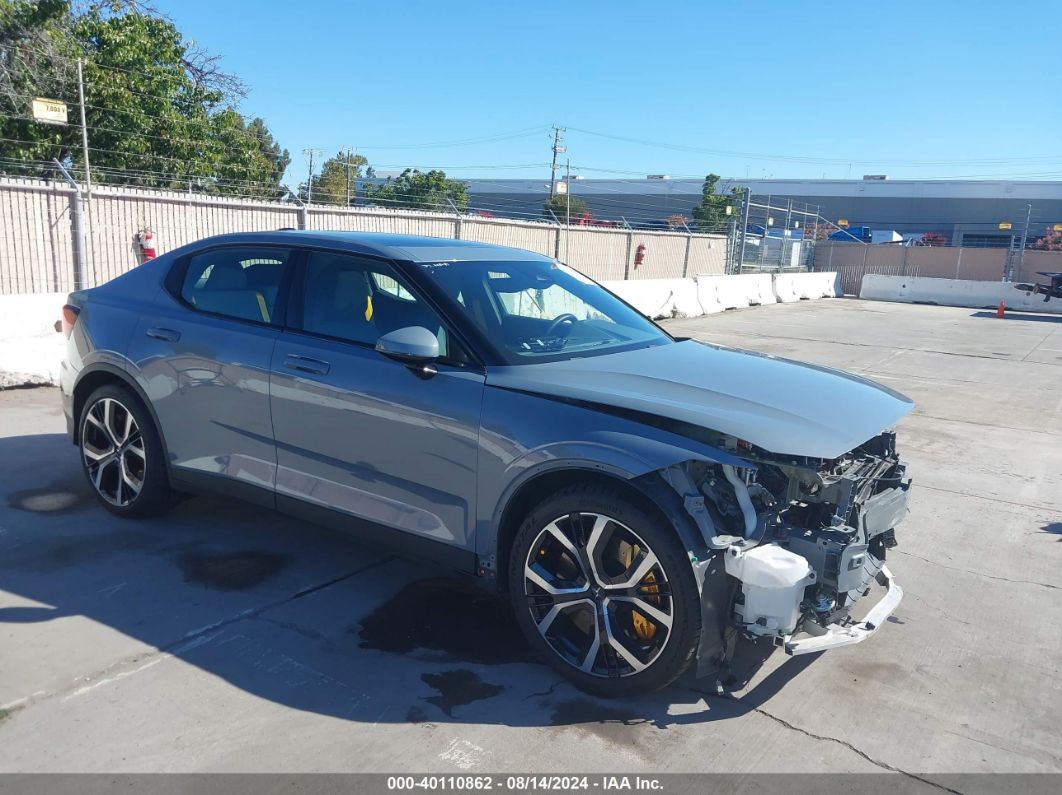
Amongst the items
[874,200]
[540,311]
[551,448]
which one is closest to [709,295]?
[540,311]

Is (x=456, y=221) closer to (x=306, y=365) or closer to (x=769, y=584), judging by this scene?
(x=306, y=365)

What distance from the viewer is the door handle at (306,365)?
13.4ft

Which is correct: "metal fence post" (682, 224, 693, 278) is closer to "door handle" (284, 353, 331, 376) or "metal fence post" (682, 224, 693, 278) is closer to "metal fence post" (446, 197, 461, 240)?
"metal fence post" (446, 197, 461, 240)

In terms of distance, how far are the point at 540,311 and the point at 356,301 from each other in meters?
0.92

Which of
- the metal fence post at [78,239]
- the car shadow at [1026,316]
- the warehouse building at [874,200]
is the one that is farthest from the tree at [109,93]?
the warehouse building at [874,200]

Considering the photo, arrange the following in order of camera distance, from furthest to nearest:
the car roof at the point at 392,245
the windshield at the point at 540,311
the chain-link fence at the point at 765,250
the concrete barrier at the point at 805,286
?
the chain-link fence at the point at 765,250 → the concrete barrier at the point at 805,286 → the car roof at the point at 392,245 → the windshield at the point at 540,311

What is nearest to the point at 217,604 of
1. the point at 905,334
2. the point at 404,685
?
the point at 404,685

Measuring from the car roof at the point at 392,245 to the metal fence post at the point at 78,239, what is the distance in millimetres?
7209

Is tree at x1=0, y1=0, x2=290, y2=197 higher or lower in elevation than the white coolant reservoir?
higher

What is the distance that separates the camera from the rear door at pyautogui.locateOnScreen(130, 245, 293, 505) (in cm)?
438

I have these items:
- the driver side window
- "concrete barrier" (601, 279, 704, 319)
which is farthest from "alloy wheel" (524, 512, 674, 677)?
"concrete barrier" (601, 279, 704, 319)

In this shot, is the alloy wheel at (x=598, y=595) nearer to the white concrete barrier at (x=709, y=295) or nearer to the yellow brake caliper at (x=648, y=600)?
the yellow brake caliper at (x=648, y=600)

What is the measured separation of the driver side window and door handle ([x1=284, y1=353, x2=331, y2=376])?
0.52 feet

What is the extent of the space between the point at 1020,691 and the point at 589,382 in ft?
7.26
